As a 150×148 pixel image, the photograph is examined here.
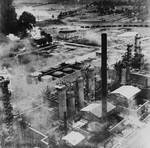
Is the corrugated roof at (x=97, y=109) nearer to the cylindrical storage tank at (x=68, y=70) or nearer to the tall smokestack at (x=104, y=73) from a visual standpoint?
the tall smokestack at (x=104, y=73)

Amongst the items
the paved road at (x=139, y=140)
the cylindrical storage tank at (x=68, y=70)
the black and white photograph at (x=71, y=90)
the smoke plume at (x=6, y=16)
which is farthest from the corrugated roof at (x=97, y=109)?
the smoke plume at (x=6, y=16)

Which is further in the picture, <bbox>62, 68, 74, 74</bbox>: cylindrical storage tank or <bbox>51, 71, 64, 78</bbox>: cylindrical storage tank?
<bbox>62, 68, 74, 74</bbox>: cylindrical storage tank

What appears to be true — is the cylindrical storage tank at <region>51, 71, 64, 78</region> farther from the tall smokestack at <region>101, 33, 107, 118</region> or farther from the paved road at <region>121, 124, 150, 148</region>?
the paved road at <region>121, 124, 150, 148</region>

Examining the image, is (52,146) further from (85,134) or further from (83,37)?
(83,37)

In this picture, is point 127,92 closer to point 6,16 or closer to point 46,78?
point 46,78

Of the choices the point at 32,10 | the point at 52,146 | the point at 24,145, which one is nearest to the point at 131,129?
the point at 52,146

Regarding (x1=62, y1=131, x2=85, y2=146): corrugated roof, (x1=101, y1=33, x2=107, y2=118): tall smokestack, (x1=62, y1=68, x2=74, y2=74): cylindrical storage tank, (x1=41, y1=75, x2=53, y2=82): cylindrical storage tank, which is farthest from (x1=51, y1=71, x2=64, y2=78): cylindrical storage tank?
(x1=62, y1=131, x2=85, y2=146): corrugated roof
